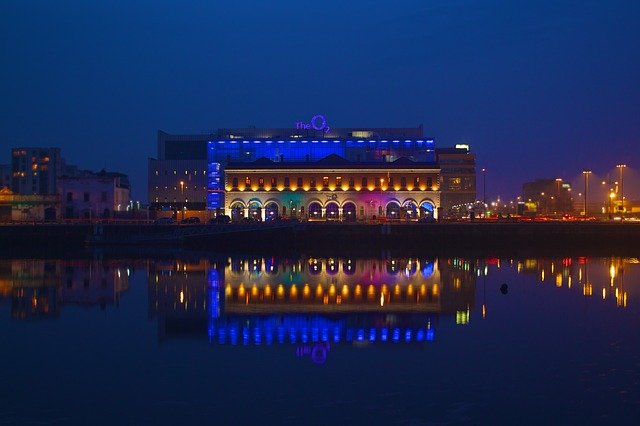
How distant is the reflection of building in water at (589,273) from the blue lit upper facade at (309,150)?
52.3 m

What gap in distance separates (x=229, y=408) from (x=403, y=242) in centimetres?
6126

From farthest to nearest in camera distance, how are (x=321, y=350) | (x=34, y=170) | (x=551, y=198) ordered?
(x=551, y=198) → (x=34, y=170) → (x=321, y=350)

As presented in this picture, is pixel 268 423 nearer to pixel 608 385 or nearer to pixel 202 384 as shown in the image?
pixel 202 384

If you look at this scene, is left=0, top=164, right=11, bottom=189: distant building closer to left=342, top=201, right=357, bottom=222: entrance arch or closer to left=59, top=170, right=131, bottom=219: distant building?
left=59, top=170, right=131, bottom=219: distant building

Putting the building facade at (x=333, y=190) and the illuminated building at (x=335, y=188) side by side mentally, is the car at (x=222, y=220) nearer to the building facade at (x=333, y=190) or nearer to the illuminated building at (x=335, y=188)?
the building facade at (x=333, y=190)

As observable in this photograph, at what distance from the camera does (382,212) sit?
98.5m

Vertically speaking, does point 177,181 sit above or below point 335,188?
above

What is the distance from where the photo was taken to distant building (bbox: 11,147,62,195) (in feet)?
533

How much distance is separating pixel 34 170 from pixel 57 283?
128 metres

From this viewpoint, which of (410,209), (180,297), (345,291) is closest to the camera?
(180,297)

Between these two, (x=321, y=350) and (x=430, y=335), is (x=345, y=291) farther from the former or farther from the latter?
(x=321, y=350)

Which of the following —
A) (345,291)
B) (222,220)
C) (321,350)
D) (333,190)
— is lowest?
(321,350)

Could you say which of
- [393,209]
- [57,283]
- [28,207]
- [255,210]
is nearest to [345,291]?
[57,283]

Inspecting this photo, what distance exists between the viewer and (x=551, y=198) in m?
172
